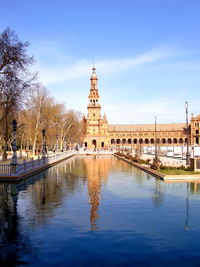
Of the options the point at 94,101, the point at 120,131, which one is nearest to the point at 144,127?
the point at 120,131

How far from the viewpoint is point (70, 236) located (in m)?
9.82

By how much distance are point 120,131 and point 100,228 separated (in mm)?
151072

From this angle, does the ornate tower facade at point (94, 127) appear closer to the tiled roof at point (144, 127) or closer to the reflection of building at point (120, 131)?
the reflection of building at point (120, 131)

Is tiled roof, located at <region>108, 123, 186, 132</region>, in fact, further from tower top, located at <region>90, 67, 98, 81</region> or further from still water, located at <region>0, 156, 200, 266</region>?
still water, located at <region>0, 156, 200, 266</region>

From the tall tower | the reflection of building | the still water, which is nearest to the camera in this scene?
the still water

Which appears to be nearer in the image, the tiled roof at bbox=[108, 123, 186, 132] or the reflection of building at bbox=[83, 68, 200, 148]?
the reflection of building at bbox=[83, 68, 200, 148]

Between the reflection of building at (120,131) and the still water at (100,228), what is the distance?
115 metres

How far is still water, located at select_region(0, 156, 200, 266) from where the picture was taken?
819 centimetres

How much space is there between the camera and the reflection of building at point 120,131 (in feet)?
448

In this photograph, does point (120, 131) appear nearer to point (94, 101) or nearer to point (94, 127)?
point (94, 127)

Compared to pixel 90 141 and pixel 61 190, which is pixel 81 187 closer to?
pixel 61 190

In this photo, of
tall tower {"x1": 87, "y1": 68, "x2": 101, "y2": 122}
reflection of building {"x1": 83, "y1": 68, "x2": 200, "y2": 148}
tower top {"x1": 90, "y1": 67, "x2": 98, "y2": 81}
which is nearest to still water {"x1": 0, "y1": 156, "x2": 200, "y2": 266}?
reflection of building {"x1": 83, "y1": 68, "x2": 200, "y2": 148}

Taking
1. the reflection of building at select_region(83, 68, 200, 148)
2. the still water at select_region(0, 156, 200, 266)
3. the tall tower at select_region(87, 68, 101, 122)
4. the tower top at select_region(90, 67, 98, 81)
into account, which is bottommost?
the still water at select_region(0, 156, 200, 266)

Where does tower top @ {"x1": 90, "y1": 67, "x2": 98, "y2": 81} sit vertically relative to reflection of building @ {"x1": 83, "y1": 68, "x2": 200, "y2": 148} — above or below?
above
